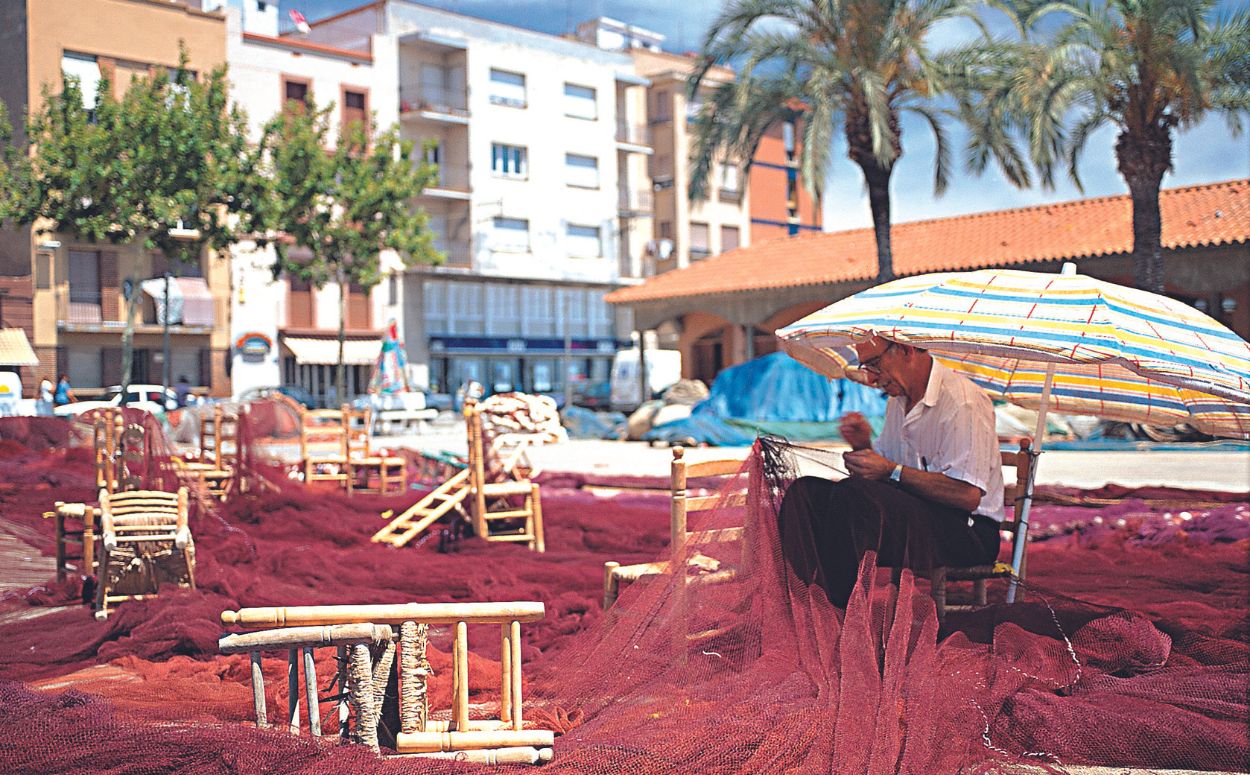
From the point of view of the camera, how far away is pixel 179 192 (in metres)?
28.7

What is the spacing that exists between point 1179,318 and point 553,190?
45706 mm

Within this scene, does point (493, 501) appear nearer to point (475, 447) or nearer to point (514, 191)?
point (475, 447)

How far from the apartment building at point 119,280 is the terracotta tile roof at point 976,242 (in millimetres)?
14067

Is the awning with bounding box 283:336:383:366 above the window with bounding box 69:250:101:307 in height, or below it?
below

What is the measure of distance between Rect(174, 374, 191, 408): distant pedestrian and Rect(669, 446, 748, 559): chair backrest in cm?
3425

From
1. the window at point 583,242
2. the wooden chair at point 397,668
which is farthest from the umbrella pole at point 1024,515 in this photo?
the window at point 583,242

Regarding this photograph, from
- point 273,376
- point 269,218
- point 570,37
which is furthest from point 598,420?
point 570,37

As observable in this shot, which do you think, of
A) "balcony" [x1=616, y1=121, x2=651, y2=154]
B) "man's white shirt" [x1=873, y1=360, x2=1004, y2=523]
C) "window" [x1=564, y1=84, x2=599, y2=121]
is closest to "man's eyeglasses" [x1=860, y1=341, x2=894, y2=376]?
"man's white shirt" [x1=873, y1=360, x2=1004, y2=523]

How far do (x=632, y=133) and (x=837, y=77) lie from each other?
33.6 metres

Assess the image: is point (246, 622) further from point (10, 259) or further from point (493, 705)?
point (10, 259)

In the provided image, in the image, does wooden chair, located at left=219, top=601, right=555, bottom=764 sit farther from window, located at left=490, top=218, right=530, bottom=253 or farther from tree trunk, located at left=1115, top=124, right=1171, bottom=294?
window, located at left=490, top=218, right=530, bottom=253

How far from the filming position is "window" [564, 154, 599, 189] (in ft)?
166

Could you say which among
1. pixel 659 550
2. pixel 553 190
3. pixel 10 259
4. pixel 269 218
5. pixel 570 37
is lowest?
pixel 659 550

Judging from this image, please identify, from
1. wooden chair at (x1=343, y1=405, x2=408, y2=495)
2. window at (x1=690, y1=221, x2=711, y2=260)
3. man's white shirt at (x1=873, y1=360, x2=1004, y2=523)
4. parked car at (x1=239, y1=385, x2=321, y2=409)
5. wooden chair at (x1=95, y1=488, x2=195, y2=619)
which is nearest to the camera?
man's white shirt at (x1=873, y1=360, x2=1004, y2=523)
